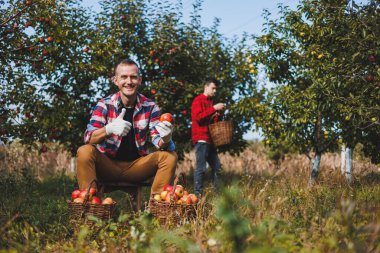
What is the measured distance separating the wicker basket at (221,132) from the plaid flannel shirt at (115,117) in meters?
2.03

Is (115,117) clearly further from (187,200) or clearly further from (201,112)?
(201,112)

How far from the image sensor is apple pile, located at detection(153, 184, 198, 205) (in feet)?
10.9

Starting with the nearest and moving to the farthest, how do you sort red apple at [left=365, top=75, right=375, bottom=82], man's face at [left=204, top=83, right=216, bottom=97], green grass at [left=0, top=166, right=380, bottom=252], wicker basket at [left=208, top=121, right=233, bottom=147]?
green grass at [left=0, top=166, right=380, bottom=252] < red apple at [left=365, top=75, right=375, bottom=82] < wicker basket at [left=208, top=121, right=233, bottom=147] < man's face at [left=204, top=83, right=216, bottom=97]

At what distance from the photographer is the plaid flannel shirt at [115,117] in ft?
13.0

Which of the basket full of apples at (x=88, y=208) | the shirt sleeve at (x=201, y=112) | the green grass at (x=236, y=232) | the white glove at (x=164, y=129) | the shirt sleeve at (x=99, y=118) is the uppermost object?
the shirt sleeve at (x=201, y=112)

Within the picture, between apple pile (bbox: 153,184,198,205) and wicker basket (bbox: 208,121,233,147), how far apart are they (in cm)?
255

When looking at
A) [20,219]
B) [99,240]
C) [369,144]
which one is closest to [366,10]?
[369,144]

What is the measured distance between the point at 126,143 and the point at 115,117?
0.26m

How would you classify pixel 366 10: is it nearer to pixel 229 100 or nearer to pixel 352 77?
pixel 352 77

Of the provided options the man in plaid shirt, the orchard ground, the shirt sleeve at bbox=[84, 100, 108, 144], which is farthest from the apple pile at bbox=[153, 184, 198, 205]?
the shirt sleeve at bbox=[84, 100, 108, 144]

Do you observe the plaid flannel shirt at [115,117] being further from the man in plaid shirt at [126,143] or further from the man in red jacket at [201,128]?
the man in red jacket at [201,128]

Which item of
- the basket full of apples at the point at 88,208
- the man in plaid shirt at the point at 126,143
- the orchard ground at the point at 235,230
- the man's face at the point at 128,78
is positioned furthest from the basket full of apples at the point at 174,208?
the man's face at the point at 128,78

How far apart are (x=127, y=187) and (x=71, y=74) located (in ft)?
11.9

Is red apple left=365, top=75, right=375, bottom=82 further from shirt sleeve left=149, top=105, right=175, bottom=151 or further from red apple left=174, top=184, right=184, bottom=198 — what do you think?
red apple left=174, top=184, right=184, bottom=198
